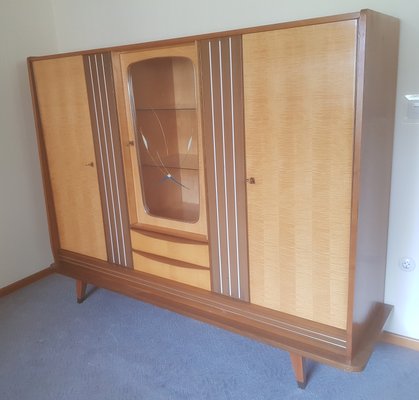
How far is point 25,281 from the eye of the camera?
291 centimetres

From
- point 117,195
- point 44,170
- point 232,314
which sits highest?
point 44,170

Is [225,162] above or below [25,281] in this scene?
above

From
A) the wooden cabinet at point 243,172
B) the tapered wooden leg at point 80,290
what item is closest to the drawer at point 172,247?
the wooden cabinet at point 243,172

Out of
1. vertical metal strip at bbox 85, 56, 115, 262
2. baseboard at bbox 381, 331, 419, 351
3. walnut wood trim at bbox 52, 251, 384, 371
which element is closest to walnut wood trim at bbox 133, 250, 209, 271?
walnut wood trim at bbox 52, 251, 384, 371

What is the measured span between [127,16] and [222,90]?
1170mm

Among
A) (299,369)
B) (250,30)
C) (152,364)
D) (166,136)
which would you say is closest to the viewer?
(250,30)

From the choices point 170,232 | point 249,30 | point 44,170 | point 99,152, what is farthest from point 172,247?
point 249,30

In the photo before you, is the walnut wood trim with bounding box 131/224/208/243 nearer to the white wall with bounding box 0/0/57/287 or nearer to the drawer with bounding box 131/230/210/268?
the drawer with bounding box 131/230/210/268

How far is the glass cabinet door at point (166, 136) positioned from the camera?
6.56 ft

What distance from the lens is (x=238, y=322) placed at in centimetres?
188

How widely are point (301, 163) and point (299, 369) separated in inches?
36.5

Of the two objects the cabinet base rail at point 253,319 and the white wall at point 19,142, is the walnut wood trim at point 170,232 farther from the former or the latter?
the white wall at point 19,142

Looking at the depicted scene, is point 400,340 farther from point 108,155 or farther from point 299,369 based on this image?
point 108,155

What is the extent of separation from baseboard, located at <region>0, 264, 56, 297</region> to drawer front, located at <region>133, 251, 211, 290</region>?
32.0 inches
